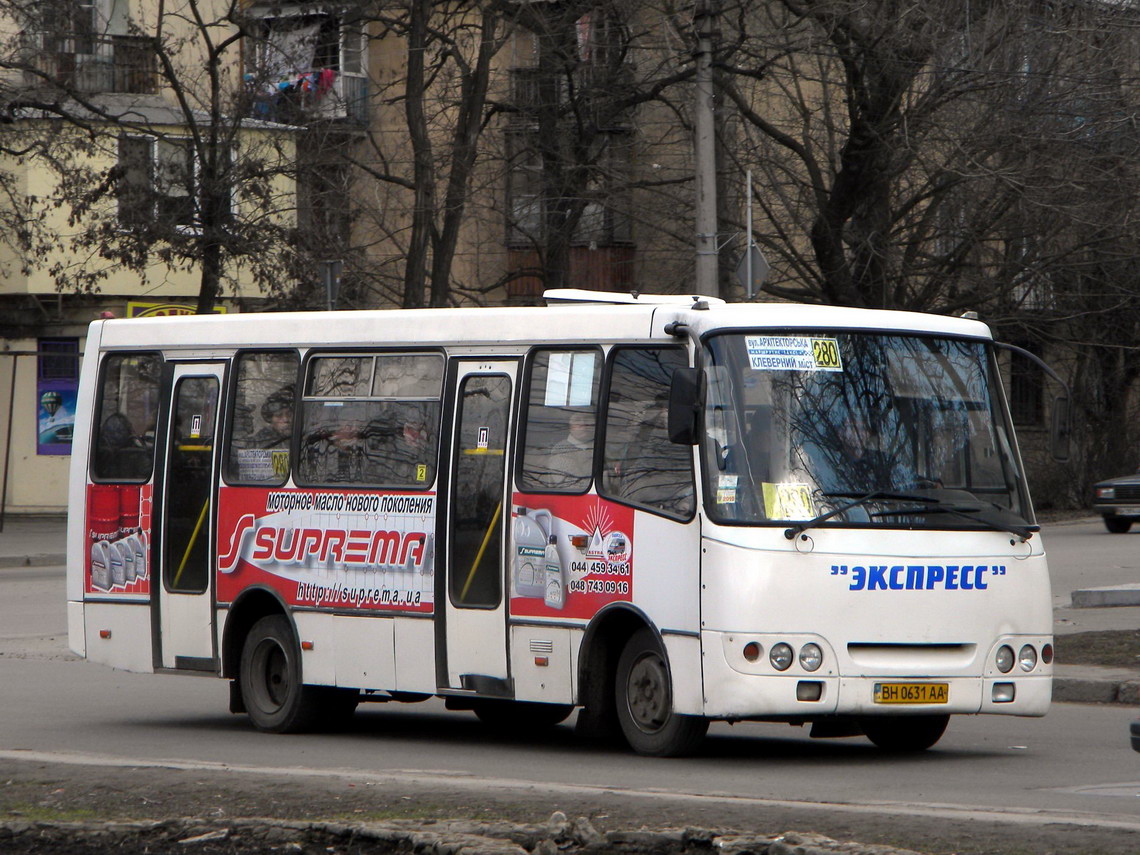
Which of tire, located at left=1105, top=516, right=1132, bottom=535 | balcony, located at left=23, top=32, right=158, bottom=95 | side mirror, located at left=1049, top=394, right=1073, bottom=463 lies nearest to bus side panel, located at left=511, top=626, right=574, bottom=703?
side mirror, located at left=1049, top=394, right=1073, bottom=463

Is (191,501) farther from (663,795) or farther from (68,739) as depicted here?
(663,795)

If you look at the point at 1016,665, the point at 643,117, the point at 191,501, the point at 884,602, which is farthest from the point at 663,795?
the point at 643,117

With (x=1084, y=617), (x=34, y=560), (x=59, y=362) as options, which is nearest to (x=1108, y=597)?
(x=1084, y=617)

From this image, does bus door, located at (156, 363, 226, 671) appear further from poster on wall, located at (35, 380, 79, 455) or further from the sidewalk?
poster on wall, located at (35, 380, 79, 455)

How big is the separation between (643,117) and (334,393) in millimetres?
21329

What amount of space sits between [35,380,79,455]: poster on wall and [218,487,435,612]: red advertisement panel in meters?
25.6

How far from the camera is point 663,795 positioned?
838 cm

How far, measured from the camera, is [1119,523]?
32.2m

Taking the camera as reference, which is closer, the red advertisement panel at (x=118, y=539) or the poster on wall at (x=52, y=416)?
the red advertisement panel at (x=118, y=539)

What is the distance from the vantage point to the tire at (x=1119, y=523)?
105 feet

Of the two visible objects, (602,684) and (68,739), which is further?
(68,739)

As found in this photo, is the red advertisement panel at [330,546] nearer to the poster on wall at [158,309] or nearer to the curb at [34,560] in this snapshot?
the curb at [34,560]

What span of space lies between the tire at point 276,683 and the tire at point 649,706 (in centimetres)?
242

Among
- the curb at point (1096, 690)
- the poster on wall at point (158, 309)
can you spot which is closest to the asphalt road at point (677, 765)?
the curb at point (1096, 690)
